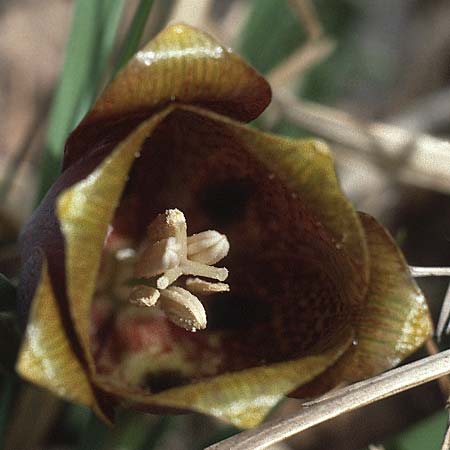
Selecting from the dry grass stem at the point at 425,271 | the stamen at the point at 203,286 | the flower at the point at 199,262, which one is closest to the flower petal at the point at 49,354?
the flower at the point at 199,262

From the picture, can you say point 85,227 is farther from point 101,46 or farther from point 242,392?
point 101,46

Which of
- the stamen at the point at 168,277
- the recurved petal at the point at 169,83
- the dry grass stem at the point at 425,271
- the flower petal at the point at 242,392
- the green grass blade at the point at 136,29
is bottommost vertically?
the stamen at the point at 168,277

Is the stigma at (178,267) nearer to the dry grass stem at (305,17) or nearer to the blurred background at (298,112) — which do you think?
the blurred background at (298,112)

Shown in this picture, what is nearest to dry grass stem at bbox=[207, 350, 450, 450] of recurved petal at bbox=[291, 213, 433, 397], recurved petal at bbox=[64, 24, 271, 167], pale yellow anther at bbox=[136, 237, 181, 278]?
recurved petal at bbox=[291, 213, 433, 397]

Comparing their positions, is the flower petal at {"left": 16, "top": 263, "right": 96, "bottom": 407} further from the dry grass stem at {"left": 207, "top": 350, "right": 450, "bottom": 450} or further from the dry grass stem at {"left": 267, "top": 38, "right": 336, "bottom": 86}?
the dry grass stem at {"left": 267, "top": 38, "right": 336, "bottom": 86}

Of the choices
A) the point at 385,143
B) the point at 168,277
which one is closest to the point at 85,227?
the point at 168,277

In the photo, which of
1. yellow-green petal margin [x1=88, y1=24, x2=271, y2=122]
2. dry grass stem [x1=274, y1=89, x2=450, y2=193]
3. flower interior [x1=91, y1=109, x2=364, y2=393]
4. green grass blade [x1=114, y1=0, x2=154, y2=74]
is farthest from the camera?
dry grass stem [x1=274, y1=89, x2=450, y2=193]
